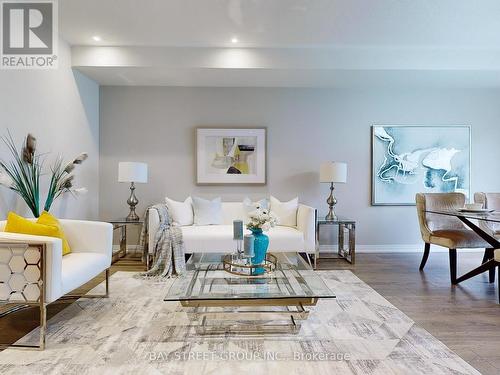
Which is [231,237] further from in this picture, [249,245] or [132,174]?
[132,174]

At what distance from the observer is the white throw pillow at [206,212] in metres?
4.31

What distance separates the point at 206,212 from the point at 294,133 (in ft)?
5.88

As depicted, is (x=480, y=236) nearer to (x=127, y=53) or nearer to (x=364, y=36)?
(x=364, y=36)

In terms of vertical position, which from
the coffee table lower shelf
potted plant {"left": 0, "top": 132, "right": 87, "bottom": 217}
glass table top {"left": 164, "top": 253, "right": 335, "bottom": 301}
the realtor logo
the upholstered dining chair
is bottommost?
the coffee table lower shelf

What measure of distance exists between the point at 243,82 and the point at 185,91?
90 centimetres

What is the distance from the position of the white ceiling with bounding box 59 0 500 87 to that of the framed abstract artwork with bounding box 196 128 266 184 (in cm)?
73

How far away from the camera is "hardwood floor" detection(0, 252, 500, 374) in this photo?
2.09 metres

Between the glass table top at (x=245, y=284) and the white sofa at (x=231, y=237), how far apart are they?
108cm

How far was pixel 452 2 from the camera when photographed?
301cm

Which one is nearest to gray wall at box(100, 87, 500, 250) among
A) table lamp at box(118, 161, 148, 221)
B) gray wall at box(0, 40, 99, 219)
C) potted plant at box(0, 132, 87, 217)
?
gray wall at box(0, 40, 99, 219)

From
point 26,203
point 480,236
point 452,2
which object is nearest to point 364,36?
point 452,2

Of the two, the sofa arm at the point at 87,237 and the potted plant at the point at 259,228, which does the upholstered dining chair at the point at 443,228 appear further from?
the sofa arm at the point at 87,237

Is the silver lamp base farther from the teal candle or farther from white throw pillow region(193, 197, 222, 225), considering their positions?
the teal candle

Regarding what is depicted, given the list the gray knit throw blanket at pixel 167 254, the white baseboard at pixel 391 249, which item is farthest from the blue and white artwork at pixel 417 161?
the gray knit throw blanket at pixel 167 254
